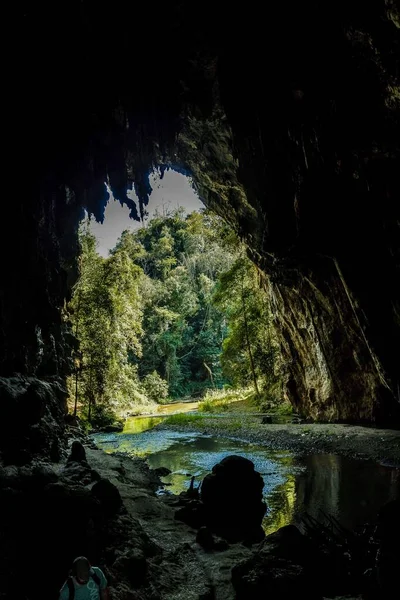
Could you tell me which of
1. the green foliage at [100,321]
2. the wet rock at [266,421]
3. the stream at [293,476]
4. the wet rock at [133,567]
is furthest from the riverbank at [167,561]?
the green foliage at [100,321]

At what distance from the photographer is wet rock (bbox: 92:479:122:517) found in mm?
7629

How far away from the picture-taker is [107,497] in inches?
307

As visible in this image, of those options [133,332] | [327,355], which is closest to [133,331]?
[133,332]

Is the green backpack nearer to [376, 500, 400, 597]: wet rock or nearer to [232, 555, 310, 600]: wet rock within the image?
[232, 555, 310, 600]: wet rock

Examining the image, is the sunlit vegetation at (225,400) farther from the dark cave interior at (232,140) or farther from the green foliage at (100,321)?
the dark cave interior at (232,140)

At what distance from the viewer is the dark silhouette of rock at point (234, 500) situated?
337 inches

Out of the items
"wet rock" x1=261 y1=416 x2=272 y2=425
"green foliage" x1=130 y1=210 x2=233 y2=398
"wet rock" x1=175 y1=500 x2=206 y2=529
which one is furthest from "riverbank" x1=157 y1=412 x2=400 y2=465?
"green foliage" x1=130 y1=210 x2=233 y2=398

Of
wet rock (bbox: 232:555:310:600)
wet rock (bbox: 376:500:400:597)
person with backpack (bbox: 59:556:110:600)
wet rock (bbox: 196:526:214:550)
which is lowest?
wet rock (bbox: 196:526:214:550)

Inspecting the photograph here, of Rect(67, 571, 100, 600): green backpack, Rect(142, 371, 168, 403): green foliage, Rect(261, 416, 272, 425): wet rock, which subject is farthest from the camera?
Rect(142, 371, 168, 403): green foliage

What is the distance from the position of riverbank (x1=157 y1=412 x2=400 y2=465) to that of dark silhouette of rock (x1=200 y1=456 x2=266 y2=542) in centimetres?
628

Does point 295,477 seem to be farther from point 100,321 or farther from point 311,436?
point 100,321

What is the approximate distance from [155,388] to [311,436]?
28248mm

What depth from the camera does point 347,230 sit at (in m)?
11.6

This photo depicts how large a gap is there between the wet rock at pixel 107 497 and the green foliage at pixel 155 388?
35.6 metres
